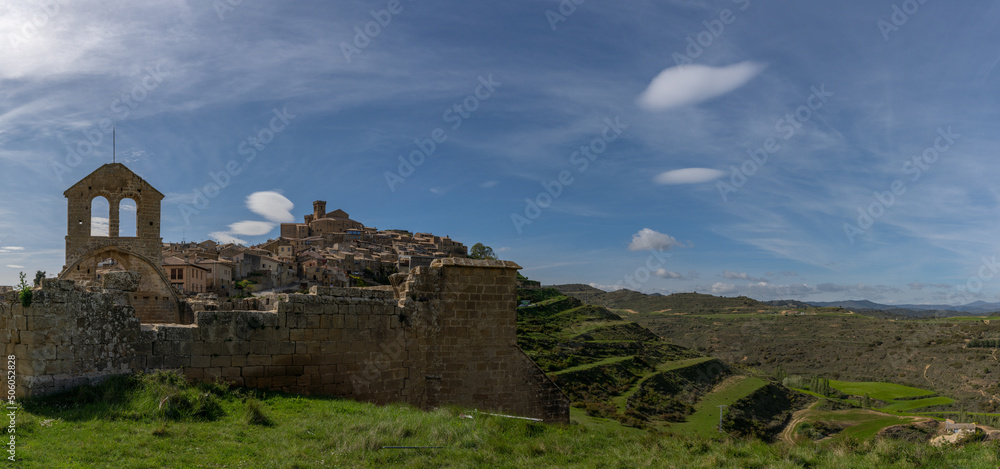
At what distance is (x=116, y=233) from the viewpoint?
18500mm

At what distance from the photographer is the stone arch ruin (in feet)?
58.4

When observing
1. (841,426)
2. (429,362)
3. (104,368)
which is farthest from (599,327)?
(104,368)

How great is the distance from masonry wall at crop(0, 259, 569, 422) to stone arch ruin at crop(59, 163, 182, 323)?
6997 millimetres

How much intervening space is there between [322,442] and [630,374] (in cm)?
4783

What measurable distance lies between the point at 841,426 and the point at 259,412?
52334 millimetres

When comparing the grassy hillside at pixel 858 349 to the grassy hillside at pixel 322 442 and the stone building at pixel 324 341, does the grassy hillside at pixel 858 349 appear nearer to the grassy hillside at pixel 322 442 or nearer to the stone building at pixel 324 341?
the grassy hillside at pixel 322 442

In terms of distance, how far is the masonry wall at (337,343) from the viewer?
7543mm

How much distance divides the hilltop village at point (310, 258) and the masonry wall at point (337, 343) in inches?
925

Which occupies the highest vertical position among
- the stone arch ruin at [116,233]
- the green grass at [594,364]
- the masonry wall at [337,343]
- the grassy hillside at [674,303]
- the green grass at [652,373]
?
the stone arch ruin at [116,233]

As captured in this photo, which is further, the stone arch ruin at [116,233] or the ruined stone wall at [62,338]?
the stone arch ruin at [116,233]

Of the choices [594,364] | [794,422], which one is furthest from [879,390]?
[594,364]

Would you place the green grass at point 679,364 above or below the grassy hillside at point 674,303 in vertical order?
below

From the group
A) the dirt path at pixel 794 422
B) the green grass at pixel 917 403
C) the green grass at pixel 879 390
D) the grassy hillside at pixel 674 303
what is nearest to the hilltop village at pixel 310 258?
the dirt path at pixel 794 422

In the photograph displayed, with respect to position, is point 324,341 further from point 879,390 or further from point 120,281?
point 879,390
